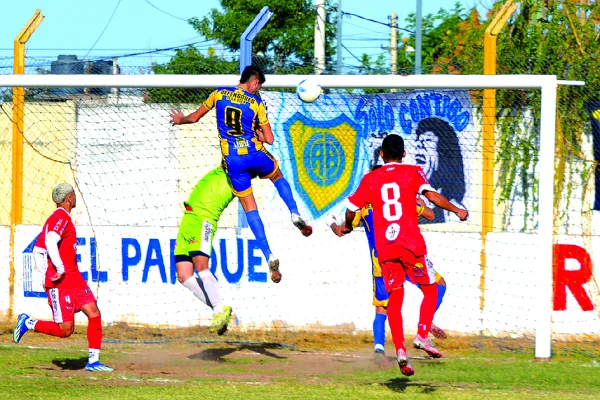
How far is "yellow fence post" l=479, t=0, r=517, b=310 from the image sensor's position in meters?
11.6

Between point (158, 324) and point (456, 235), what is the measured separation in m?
3.71

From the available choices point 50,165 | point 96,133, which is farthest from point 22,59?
point 50,165

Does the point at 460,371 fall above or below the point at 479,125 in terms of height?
below

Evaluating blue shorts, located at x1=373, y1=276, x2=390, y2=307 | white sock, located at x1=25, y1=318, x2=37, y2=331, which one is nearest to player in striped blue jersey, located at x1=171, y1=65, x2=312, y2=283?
blue shorts, located at x1=373, y1=276, x2=390, y2=307

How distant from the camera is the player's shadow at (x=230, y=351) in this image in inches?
412

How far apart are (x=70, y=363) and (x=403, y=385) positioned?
339 cm

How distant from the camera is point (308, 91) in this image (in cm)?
1022

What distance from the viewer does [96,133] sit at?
13422 mm

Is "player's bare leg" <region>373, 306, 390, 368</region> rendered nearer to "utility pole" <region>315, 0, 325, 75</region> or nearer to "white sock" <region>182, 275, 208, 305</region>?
"white sock" <region>182, 275, 208, 305</region>

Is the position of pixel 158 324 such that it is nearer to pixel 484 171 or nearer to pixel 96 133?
pixel 96 133

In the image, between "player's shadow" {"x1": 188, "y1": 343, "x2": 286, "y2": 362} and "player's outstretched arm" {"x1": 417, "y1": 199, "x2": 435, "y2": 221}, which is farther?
"player's shadow" {"x1": 188, "y1": 343, "x2": 286, "y2": 362}

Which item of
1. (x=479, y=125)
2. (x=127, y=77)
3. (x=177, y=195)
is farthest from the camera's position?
(x=177, y=195)

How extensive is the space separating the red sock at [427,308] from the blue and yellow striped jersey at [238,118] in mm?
2536

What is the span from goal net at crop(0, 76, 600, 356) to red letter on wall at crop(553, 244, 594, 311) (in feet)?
0.05
